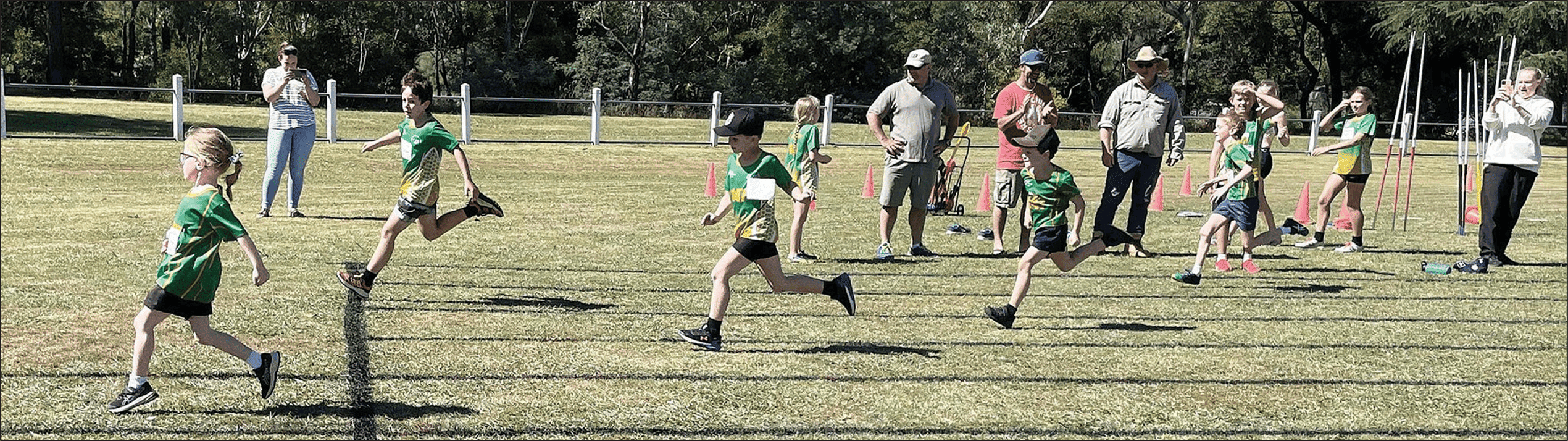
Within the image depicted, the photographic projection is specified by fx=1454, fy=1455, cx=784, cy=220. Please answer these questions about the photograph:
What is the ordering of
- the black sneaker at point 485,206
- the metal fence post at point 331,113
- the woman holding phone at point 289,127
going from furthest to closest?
the metal fence post at point 331,113
the woman holding phone at point 289,127
the black sneaker at point 485,206

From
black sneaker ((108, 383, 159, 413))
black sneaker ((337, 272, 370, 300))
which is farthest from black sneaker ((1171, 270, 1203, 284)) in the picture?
black sneaker ((108, 383, 159, 413))

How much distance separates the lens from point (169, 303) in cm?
569

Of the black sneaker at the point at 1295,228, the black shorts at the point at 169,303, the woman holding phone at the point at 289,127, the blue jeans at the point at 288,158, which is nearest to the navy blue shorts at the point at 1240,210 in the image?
the black sneaker at the point at 1295,228

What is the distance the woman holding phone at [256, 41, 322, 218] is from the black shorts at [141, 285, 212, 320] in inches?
300

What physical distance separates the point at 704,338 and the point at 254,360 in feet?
7.76

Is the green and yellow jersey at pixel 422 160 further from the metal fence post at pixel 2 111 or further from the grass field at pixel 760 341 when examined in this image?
the metal fence post at pixel 2 111

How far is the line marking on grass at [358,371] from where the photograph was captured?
584 cm

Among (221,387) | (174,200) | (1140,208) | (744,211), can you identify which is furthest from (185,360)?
(174,200)

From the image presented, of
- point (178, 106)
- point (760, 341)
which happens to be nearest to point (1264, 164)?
point (760, 341)

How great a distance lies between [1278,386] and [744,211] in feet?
8.98

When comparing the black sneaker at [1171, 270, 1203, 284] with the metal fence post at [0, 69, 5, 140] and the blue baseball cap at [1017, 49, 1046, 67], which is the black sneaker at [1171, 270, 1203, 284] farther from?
the metal fence post at [0, 69, 5, 140]

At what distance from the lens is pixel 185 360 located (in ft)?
22.7

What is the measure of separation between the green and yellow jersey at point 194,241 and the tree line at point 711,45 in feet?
153

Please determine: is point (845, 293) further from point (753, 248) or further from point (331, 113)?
point (331, 113)
